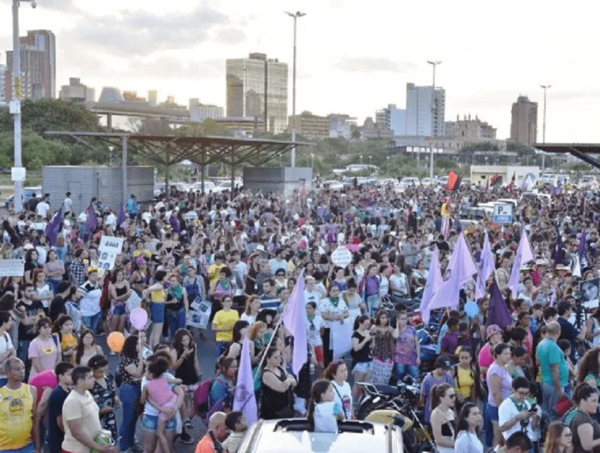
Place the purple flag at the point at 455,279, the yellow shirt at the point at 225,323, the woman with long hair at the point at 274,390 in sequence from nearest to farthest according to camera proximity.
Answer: the woman with long hair at the point at 274,390 → the yellow shirt at the point at 225,323 → the purple flag at the point at 455,279

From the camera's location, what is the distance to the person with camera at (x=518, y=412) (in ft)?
23.8

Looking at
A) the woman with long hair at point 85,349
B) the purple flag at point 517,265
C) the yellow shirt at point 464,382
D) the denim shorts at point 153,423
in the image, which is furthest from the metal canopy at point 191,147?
the denim shorts at point 153,423

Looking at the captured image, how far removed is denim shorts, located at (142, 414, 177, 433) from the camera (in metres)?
7.64

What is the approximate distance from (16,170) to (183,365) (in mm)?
12627

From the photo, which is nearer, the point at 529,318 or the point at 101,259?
the point at 529,318

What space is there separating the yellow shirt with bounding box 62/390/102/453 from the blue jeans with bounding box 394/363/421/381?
13.1ft

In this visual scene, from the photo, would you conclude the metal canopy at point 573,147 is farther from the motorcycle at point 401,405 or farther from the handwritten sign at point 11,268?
the handwritten sign at point 11,268

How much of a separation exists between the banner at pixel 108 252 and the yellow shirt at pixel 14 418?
6.54 meters

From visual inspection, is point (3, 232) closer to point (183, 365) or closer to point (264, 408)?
point (183, 365)

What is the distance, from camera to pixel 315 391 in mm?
6859

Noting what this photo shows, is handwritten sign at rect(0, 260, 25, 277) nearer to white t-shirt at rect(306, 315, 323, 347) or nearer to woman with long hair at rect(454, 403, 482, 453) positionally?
white t-shirt at rect(306, 315, 323, 347)

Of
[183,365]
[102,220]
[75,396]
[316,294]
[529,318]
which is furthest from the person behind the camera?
[102,220]

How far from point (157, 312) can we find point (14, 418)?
17.3 ft

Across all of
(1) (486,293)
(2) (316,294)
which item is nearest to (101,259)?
(2) (316,294)
